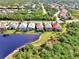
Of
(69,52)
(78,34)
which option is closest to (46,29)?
(78,34)

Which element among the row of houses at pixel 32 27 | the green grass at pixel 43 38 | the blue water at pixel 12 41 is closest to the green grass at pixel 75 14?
the row of houses at pixel 32 27

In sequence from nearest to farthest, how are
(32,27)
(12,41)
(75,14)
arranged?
(12,41)
(32,27)
(75,14)

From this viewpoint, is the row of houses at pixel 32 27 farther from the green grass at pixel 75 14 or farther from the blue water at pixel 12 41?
the green grass at pixel 75 14

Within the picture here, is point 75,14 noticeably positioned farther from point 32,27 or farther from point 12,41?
point 12,41

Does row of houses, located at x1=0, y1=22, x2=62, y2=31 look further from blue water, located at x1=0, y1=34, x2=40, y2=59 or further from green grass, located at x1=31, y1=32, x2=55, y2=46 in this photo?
blue water, located at x1=0, y1=34, x2=40, y2=59

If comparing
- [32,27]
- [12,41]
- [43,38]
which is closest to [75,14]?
[32,27]

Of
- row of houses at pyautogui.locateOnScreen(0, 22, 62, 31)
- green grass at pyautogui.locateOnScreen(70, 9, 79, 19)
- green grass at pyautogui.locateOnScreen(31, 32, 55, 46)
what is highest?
row of houses at pyautogui.locateOnScreen(0, 22, 62, 31)

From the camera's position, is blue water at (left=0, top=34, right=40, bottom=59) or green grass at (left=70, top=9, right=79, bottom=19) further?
green grass at (left=70, top=9, right=79, bottom=19)

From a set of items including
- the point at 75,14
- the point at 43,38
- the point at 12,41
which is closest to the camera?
the point at 12,41

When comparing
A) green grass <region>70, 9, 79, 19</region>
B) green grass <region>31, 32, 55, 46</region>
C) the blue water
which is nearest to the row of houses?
green grass <region>31, 32, 55, 46</region>
